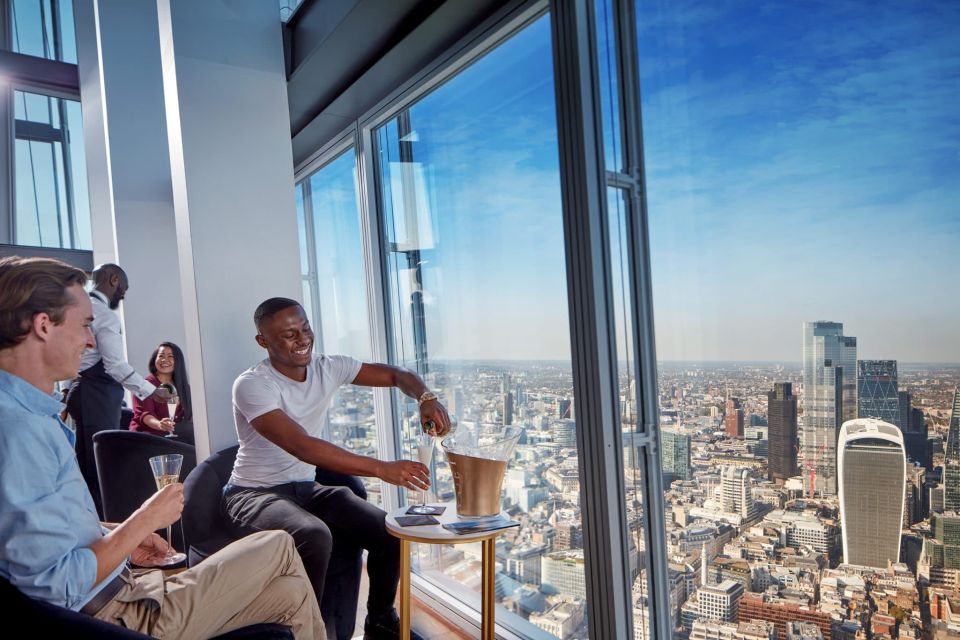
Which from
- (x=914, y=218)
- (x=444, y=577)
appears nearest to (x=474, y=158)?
(x=914, y=218)

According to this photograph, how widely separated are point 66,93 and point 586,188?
6782mm

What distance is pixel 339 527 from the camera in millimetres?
2416

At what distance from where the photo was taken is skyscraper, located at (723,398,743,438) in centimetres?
Answer: 187

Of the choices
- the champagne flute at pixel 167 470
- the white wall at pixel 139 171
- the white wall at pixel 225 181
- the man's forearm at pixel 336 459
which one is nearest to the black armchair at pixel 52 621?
the champagne flute at pixel 167 470

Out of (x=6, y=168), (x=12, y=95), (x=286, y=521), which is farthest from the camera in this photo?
(x=12, y=95)

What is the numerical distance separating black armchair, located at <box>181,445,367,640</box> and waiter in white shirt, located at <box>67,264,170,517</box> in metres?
1.39

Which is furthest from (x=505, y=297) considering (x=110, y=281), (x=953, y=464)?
(x=110, y=281)

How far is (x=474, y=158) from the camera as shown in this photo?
2896mm

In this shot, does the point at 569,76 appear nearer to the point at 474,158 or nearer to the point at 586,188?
the point at 586,188

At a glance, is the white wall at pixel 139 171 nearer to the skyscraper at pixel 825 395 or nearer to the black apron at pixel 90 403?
the black apron at pixel 90 403

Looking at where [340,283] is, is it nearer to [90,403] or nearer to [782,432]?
[90,403]

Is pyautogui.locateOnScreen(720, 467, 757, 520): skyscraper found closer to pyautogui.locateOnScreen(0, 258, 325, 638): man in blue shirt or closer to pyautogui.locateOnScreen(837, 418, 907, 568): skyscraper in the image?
pyautogui.locateOnScreen(837, 418, 907, 568): skyscraper

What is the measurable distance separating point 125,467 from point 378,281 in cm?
162

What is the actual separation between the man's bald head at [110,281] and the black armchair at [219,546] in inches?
77.7
